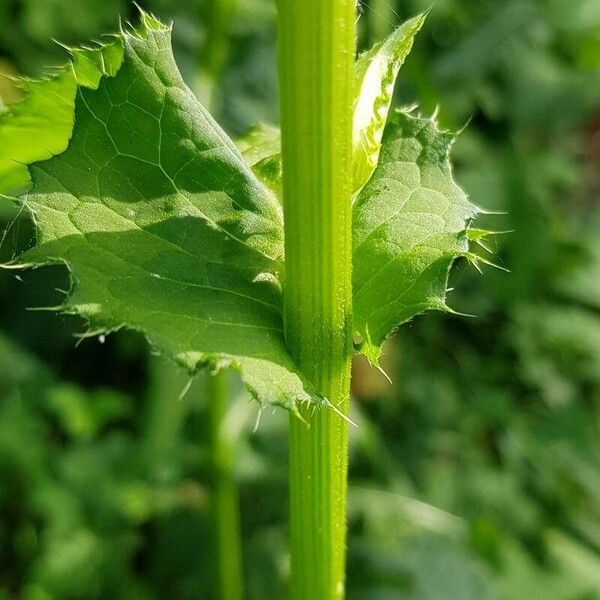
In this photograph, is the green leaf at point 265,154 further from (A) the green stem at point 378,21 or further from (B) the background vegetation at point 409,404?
(A) the green stem at point 378,21

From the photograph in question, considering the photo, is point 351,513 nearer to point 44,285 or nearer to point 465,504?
point 465,504

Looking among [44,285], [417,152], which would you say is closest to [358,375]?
[44,285]

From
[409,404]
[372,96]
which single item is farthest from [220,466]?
[372,96]

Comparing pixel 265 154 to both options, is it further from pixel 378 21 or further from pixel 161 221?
pixel 378 21

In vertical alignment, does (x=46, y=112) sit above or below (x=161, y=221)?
above

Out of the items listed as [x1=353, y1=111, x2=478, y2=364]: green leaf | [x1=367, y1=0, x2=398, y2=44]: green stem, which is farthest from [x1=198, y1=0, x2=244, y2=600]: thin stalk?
[x1=353, y1=111, x2=478, y2=364]: green leaf
